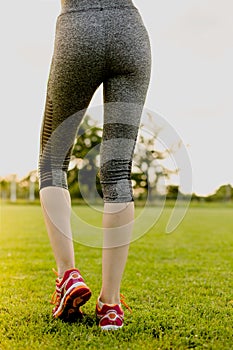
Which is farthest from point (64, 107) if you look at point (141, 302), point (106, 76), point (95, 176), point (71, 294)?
point (95, 176)

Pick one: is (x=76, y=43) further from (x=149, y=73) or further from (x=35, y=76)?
(x=35, y=76)

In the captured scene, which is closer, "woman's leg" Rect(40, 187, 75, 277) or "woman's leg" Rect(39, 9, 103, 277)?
"woman's leg" Rect(39, 9, 103, 277)

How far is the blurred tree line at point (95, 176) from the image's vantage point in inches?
190

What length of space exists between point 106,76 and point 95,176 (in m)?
5.47

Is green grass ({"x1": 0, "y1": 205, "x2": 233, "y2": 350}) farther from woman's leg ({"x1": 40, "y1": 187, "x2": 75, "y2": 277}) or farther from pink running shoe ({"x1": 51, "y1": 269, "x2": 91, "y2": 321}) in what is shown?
woman's leg ({"x1": 40, "y1": 187, "x2": 75, "y2": 277})

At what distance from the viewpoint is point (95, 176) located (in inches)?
281

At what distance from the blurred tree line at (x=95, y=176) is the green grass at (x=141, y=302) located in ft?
1.78

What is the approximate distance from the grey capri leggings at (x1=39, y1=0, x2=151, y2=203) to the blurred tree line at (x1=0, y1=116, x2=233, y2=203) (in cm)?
15

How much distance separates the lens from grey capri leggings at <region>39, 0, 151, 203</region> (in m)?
1.61

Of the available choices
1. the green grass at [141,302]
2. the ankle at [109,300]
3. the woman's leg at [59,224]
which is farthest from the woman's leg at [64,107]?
the green grass at [141,302]

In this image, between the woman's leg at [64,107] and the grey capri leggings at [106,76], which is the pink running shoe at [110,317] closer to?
the woman's leg at [64,107]

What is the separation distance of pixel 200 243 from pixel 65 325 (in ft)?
12.0

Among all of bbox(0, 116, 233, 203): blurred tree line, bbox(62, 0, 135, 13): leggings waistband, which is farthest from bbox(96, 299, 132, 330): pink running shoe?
bbox(62, 0, 135, 13): leggings waistband

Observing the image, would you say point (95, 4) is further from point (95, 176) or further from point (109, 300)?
point (95, 176)
